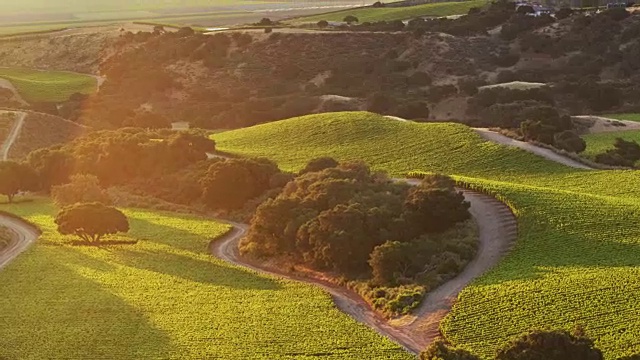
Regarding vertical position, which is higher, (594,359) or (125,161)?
(594,359)

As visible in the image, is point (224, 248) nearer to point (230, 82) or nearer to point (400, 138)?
point (400, 138)

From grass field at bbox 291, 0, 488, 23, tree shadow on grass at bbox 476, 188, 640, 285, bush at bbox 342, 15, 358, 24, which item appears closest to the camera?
tree shadow on grass at bbox 476, 188, 640, 285

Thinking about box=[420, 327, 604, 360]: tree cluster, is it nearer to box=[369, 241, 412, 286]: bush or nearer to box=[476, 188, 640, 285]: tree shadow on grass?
box=[476, 188, 640, 285]: tree shadow on grass

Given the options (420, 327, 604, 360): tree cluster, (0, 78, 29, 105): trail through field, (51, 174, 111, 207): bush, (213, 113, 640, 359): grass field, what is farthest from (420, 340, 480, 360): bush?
(0, 78, 29, 105): trail through field

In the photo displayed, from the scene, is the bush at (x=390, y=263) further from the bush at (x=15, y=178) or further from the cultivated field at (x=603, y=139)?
the bush at (x=15, y=178)

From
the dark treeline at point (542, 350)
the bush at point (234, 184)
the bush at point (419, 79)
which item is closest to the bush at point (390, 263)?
the dark treeline at point (542, 350)

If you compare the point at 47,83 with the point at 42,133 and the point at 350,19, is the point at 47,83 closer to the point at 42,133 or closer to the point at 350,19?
the point at 42,133

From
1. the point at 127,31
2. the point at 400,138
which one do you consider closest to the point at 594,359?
the point at 400,138
